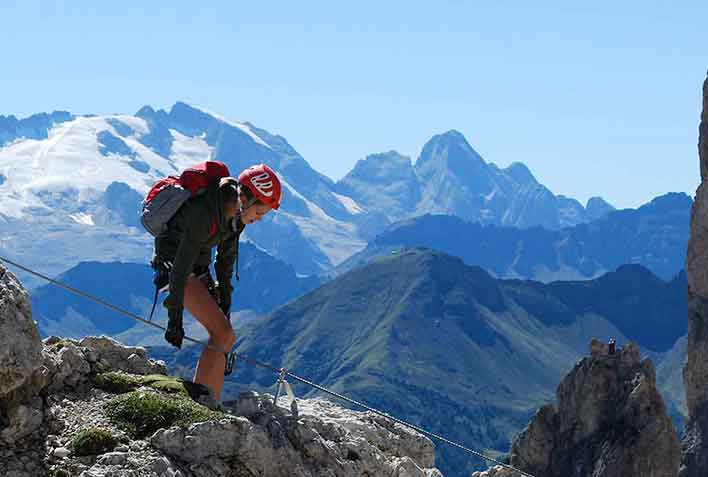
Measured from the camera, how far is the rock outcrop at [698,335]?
161375mm

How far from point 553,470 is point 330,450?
113m

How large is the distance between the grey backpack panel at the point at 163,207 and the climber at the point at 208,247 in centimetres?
9

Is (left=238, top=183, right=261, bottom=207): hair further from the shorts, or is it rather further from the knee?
the knee

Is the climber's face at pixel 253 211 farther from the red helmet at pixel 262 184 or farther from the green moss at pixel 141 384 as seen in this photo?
the green moss at pixel 141 384

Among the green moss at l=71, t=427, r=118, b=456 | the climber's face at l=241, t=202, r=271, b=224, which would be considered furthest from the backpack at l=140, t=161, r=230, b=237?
the green moss at l=71, t=427, r=118, b=456

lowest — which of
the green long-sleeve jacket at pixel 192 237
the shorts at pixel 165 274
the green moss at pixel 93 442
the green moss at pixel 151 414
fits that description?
the green moss at pixel 93 442

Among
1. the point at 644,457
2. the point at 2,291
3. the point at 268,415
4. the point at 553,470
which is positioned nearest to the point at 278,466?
the point at 268,415

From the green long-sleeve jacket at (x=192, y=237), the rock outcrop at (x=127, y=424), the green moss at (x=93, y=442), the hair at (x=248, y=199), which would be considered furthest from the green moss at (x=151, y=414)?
the hair at (x=248, y=199)

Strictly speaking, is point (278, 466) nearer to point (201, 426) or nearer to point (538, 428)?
point (201, 426)

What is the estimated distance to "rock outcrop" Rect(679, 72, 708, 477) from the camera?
16138 cm

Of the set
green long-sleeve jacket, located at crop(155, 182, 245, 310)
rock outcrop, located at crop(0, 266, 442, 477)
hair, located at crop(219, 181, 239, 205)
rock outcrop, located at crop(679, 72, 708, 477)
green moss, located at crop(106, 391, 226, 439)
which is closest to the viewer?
rock outcrop, located at crop(0, 266, 442, 477)

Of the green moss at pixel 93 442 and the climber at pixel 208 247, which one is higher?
the climber at pixel 208 247

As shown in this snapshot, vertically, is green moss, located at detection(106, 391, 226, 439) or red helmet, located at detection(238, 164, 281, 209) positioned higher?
red helmet, located at detection(238, 164, 281, 209)

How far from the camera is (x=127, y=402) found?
15016mm
